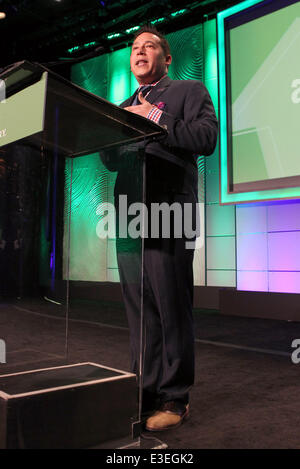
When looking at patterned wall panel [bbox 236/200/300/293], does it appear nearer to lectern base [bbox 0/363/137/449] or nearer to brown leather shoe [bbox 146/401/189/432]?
brown leather shoe [bbox 146/401/189/432]

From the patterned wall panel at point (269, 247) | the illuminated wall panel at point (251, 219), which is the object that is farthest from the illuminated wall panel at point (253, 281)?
the illuminated wall panel at point (251, 219)

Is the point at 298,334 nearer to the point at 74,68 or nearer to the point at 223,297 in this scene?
the point at 223,297

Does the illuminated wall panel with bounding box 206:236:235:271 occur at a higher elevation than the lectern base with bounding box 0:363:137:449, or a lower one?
higher

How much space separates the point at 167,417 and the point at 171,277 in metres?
0.41

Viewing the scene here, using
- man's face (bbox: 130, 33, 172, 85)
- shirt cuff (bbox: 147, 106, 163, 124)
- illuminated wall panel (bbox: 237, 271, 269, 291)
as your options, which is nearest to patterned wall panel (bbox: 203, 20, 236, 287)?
illuminated wall panel (bbox: 237, 271, 269, 291)

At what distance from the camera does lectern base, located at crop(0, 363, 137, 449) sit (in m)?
0.79

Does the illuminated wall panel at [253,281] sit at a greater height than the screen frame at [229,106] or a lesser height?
lesser

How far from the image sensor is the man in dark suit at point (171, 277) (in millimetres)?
1204

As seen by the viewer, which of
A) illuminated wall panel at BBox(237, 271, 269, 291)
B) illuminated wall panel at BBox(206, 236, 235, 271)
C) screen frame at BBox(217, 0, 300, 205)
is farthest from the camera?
illuminated wall panel at BBox(206, 236, 235, 271)

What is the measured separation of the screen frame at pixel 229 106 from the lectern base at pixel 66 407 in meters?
3.10

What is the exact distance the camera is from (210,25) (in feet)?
17.6

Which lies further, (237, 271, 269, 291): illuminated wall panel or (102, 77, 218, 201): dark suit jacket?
(237, 271, 269, 291): illuminated wall panel

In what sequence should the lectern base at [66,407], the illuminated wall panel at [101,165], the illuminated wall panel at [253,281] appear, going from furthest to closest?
the illuminated wall panel at [253,281]
the illuminated wall panel at [101,165]
the lectern base at [66,407]

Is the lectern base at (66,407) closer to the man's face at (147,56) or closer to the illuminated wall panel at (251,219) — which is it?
the man's face at (147,56)
